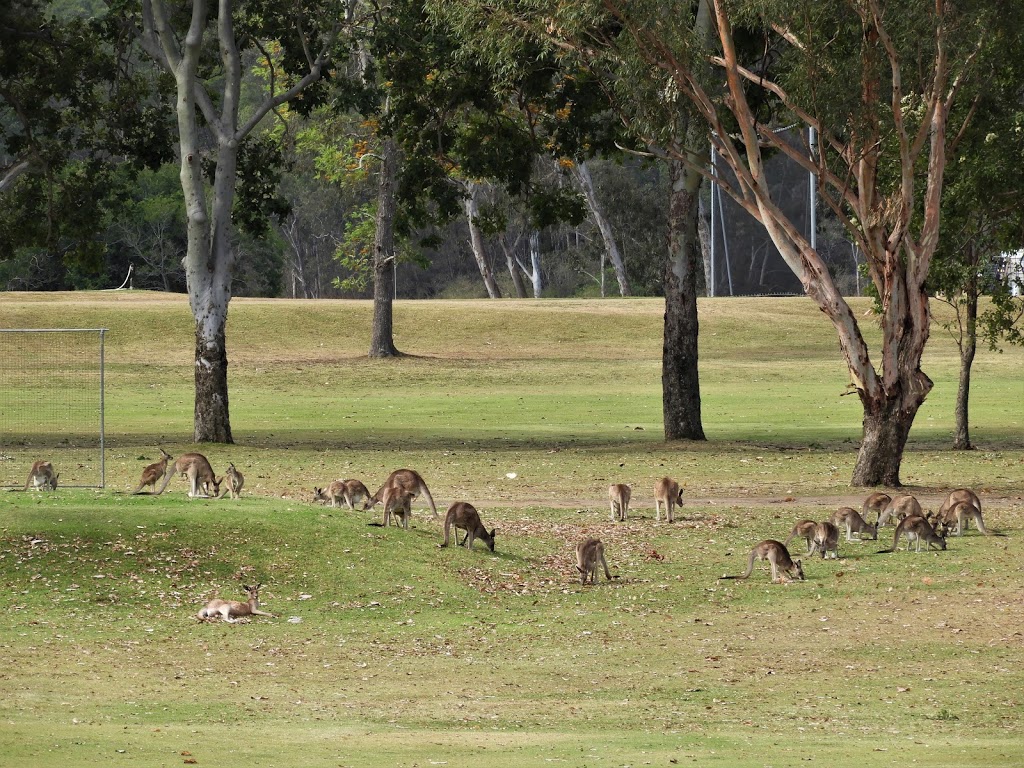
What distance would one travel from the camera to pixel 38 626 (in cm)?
1557

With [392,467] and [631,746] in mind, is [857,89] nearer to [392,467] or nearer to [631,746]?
[392,467]

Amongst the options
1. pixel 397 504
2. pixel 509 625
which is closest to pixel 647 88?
pixel 397 504

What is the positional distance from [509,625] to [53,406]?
1195 inches

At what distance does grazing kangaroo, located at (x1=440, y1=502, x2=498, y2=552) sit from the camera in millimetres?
19016

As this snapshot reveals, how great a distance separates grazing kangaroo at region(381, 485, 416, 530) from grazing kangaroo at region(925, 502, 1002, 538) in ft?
22.8

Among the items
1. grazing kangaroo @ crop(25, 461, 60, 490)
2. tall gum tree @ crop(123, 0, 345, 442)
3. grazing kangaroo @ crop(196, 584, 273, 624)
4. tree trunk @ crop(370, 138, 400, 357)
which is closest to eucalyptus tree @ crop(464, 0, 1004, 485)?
tall gum tree @ crop(123, 0, 345, 442)

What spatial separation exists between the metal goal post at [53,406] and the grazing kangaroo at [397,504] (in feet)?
14.0

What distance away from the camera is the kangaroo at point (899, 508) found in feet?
69.2

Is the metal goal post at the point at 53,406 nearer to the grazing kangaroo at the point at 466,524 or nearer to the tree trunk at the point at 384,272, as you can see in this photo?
the grazing kangaroo at the point at 466,524

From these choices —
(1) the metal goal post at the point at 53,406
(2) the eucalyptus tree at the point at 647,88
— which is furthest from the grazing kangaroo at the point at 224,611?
(2) the eucalyptus tree at the point at 647,88

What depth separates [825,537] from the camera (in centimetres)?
1966

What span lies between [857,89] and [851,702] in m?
16.6

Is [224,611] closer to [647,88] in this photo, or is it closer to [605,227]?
[647,88]

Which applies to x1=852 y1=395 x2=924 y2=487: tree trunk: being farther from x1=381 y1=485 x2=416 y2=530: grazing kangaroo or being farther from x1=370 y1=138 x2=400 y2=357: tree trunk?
x1=370 y1=138 x2=400 y2=357: tree trunk
